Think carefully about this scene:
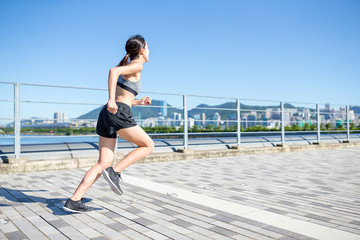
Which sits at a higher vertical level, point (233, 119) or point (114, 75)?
point (114, 75)

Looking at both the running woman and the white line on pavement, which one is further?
the running woman

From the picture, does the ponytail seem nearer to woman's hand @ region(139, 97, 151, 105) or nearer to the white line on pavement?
woman's hand @ region(139, 97, 151, 105)

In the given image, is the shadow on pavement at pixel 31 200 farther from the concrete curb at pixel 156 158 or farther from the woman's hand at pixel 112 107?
the concrete curb at pixel 156 158

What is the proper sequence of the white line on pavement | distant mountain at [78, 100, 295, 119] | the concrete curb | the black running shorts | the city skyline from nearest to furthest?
the white line on pavement → the black running shorts → the concrete curb → the city skyline → distant mountain at [78, 100, 295, 119]

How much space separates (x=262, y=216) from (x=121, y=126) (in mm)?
1557

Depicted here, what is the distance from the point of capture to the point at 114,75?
2.73 meters

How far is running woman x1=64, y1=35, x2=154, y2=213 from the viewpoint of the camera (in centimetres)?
286

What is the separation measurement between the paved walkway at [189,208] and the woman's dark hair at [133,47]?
1476 millimetres

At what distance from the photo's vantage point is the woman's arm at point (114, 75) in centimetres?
267

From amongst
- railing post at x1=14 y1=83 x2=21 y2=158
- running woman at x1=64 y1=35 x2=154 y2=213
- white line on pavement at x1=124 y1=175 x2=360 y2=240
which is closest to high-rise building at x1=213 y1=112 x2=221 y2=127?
white line on pavement at x1=124 y1=175 x2=360 y2=240

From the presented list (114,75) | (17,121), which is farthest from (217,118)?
(114,75)

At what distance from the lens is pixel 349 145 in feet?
43.9

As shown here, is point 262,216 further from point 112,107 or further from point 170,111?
point 170,111

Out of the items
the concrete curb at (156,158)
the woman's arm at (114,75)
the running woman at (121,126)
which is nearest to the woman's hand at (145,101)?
the running woman at (121,126)
